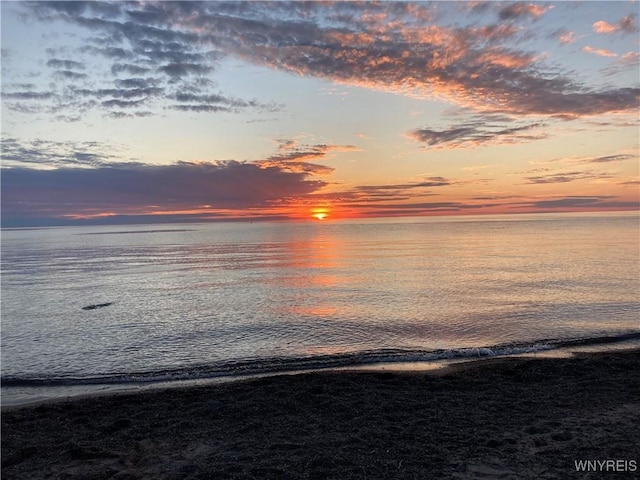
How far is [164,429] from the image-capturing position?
10.5m

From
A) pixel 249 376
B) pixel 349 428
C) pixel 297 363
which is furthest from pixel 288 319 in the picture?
pixel 349 428

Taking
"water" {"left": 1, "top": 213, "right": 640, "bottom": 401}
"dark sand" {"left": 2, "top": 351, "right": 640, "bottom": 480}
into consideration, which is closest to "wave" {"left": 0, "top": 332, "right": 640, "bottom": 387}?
"water" {"left": 1, "top": 213, "right": 640, "bottom": 401}

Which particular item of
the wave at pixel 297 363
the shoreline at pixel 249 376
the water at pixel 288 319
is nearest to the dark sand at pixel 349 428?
the shoreline at pixel 249 376

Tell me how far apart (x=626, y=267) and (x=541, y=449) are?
138ft

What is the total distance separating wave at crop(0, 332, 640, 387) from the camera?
51.4 feet

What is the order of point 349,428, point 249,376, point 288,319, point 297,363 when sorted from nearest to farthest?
point 349,428 → point 249,376 → point 297,363 → point 288,319

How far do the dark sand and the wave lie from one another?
2.07m

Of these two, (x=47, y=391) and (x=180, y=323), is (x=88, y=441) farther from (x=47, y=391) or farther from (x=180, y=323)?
(x=180, y=323)

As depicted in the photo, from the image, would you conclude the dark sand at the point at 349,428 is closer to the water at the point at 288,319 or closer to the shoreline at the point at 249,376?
the shoreline at the point at 249,376

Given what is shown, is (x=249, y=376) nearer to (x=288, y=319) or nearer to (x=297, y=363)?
(x=297, y=363)

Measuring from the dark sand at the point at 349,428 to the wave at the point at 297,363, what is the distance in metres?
2.07

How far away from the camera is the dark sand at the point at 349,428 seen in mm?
8273

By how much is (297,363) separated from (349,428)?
7093mm

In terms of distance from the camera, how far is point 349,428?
395 inches
